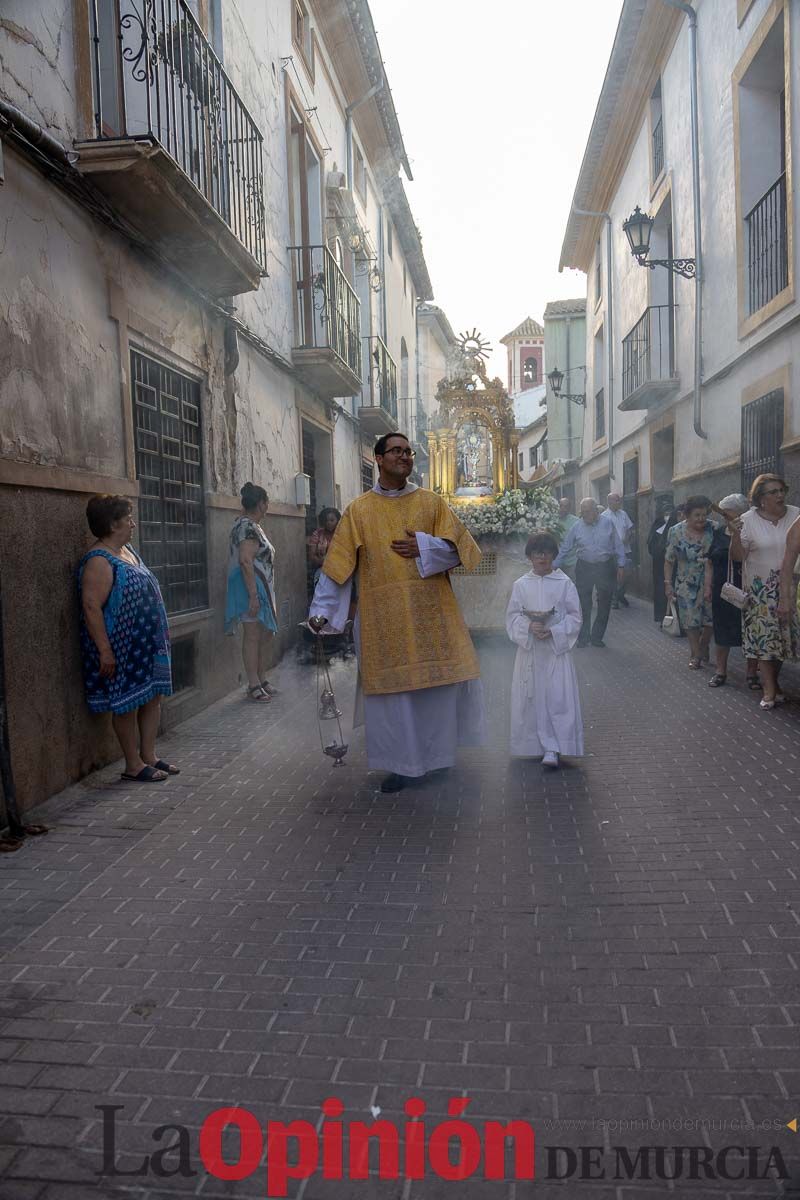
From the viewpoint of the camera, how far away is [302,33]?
1184 centimetres

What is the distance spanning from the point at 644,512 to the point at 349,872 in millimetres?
13444

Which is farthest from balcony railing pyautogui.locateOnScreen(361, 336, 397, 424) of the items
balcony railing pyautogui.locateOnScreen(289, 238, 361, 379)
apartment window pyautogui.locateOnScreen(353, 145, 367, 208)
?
balcony railing pyautogui.locateOnScreen(289, 238, 361, 379)

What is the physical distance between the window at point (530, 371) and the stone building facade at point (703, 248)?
43.9 m

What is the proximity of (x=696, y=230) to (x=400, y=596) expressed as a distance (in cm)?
896

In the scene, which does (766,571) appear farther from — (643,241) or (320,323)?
(320,323)

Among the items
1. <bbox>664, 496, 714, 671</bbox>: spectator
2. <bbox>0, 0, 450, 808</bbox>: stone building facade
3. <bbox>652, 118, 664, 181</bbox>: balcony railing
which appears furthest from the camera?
<bbox>652, 118, 664, 181</bbox>: balcony railing

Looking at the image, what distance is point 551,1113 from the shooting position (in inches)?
87.3

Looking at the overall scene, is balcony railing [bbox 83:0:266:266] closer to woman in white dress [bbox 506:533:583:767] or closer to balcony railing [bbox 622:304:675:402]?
woman in white dress [bbox 506:533:583:767]

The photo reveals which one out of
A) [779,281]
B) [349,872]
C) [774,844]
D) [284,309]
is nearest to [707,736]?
[774,844]

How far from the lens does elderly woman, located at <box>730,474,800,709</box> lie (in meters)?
6.78

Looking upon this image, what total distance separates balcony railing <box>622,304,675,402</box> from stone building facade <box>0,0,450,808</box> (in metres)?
4.61

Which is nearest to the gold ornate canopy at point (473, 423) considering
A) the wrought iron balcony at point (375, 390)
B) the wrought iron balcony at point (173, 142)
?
the wrought iron balcony at point (375, 390)

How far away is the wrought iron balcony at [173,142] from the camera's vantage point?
5.59 meters

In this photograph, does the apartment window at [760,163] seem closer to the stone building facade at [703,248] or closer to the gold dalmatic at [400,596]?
the stone building facade at [703,248]
